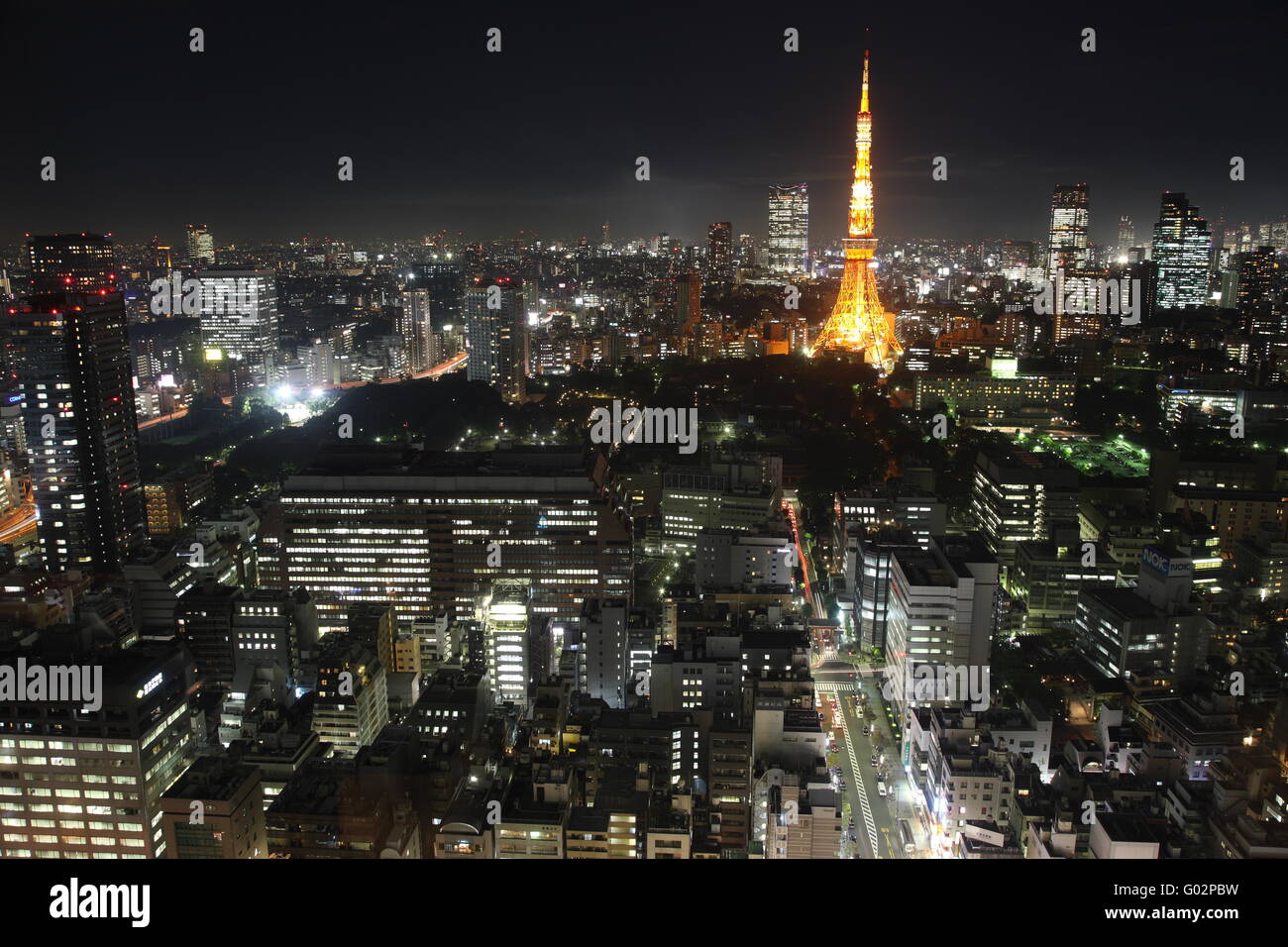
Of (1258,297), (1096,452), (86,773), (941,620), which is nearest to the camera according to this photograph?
(86,773)

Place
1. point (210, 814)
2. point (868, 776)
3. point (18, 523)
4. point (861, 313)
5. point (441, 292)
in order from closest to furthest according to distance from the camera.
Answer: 1. point (210, 814)
2. point (868, 776)
3. point (18, 523)
4. point (861, 313)
5. point (441, 292)

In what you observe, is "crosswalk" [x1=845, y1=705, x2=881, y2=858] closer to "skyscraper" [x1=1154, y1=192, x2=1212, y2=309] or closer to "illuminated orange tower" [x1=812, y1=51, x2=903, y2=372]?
"skyscraper" [x1=1154, y1=192, x2=1212, y2=309]

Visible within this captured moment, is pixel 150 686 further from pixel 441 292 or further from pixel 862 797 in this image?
pixel 441 292

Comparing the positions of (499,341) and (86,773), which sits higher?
(499,341)

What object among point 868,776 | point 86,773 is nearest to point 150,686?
point 86,773

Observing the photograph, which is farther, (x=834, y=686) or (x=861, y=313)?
(x=861, y=313)

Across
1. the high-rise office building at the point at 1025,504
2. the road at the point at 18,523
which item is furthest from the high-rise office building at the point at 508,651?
the road at the point at 18,523

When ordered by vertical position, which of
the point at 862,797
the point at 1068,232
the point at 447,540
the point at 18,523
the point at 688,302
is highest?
Result: the point at 1068,232

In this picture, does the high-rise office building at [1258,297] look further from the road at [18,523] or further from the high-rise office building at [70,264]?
the road at [18,523]
